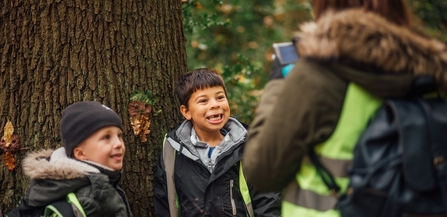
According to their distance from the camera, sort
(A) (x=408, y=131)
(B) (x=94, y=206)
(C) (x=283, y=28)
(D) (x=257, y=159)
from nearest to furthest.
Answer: (A) (x=408, y=131), (D) (x=257, y=159), (B) (x=94, y=206), (C) (x=283, y=28)

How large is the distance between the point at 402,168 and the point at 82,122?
179cm

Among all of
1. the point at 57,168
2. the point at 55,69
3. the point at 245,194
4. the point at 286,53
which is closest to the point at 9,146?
the point at 55,69

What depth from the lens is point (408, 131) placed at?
2117 mm

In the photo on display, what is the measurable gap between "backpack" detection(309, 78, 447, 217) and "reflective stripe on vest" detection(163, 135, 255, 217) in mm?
1485

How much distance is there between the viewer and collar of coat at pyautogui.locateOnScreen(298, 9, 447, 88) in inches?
87.1

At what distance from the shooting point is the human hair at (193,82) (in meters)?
3.92

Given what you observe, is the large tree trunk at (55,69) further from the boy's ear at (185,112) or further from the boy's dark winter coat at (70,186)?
the boy's dark winter coat at (70,186)

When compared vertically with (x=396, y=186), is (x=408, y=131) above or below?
above

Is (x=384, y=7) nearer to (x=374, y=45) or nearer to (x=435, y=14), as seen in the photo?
(x=374, y=45)

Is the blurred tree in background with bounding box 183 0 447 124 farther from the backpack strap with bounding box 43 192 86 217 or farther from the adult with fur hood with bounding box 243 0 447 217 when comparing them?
the adult with fur hood with bounding box 243 0 447 217

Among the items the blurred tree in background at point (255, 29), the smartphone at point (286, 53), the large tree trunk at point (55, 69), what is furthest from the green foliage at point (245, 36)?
the smartphone at point (286, 53)

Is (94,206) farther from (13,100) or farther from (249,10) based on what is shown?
(249,10)

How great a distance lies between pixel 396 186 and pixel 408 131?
21 centimetres

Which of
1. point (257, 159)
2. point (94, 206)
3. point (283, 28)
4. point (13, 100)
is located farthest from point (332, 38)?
point (283, 28)
